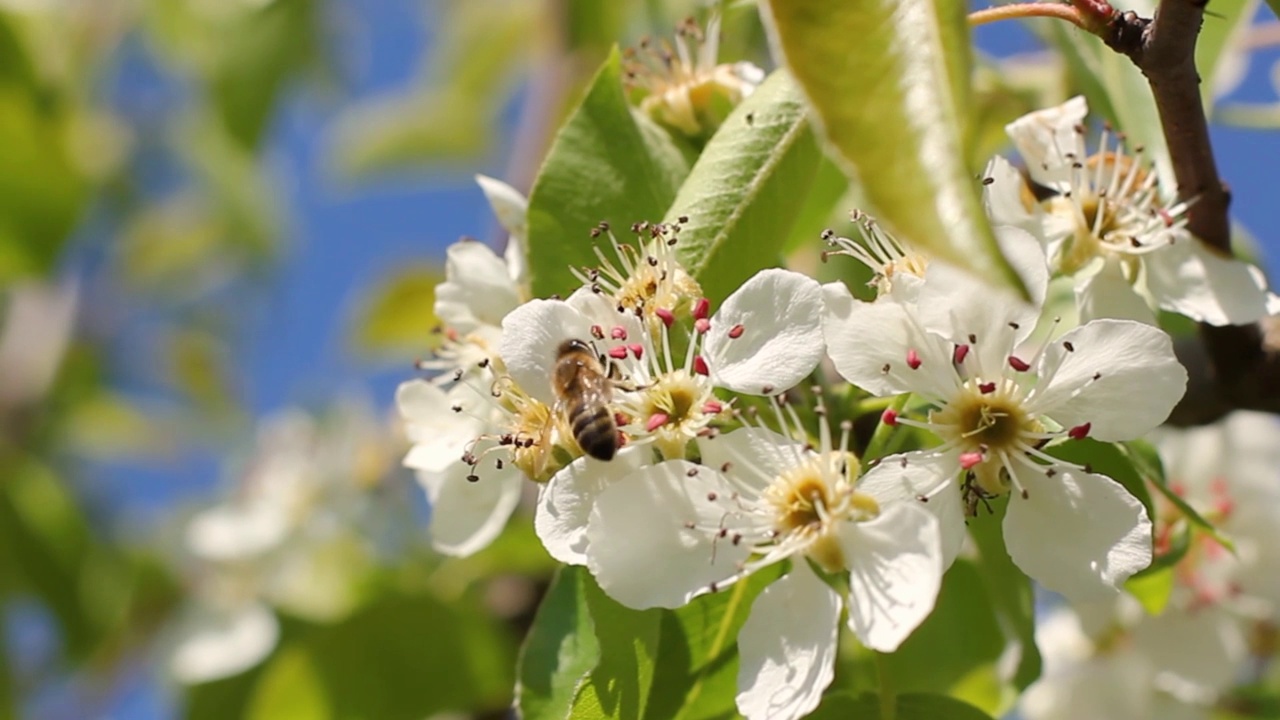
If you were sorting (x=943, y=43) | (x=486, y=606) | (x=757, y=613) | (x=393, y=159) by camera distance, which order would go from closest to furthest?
1. (x=943, y=43)
2. (x=757, y=613)
3. (x=486, y=606)
4. (x=393, y=159)

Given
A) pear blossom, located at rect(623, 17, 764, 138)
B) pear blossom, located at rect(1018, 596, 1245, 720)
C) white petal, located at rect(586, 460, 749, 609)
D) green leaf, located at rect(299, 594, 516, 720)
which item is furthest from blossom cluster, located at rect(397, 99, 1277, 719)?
green leaf, located at rect(299, 594, 516, 720)

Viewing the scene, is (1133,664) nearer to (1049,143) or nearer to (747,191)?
(1049,143)

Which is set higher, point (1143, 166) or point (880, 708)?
point (1143, 166)

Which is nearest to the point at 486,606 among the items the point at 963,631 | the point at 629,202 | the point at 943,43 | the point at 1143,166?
the point at 963,631

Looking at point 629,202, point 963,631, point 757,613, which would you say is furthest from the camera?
point 963,631

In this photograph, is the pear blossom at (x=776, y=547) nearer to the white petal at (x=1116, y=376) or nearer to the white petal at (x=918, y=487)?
the white petal at (x=918, y=487)

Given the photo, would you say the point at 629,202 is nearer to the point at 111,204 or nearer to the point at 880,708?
the point at 880,708

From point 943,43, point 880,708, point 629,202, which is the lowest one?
point 880,708

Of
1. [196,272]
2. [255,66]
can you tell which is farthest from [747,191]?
[196,272]
